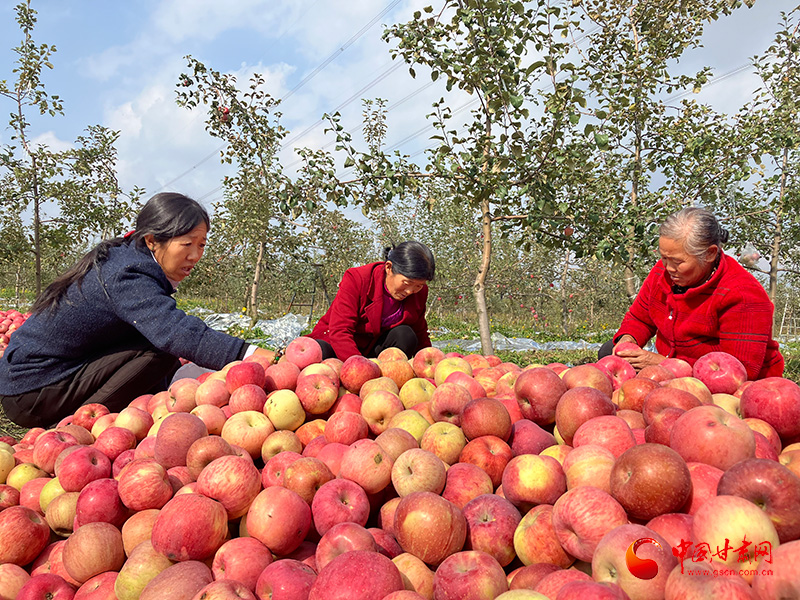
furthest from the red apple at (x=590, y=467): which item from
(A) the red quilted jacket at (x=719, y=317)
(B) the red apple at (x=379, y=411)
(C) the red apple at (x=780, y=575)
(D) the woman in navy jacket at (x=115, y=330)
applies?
(A) the red quilted jacket at (x=719, y=317)

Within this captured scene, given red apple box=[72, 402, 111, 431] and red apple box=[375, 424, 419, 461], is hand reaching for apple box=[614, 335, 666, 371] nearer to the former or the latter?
red apple box=[375, 424, 419, 461]

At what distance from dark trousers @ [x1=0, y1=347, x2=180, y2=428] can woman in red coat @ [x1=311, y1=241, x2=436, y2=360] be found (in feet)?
4.81

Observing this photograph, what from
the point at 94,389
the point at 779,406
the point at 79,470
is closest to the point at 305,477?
the point at 79,470

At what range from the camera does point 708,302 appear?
3.52 meters

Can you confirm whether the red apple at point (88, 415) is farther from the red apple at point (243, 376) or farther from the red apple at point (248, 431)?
the red apple at point (248, 431)

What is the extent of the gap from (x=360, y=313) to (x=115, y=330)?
214 centimetres

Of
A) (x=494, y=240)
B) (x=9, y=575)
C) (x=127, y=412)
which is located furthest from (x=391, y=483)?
(x=494, y=240)

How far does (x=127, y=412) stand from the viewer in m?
2.45

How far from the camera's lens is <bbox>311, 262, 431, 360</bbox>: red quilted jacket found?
4547 millimetres

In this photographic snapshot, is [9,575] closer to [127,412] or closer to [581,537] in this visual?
[127,412]

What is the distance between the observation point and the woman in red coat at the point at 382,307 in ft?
14.3

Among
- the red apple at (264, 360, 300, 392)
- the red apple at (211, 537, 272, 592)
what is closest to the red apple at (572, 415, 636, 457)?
the red apple at (211, 537, 272, 592)

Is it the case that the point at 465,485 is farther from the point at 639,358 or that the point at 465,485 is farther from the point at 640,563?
the point at 639,358

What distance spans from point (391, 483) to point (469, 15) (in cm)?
395
